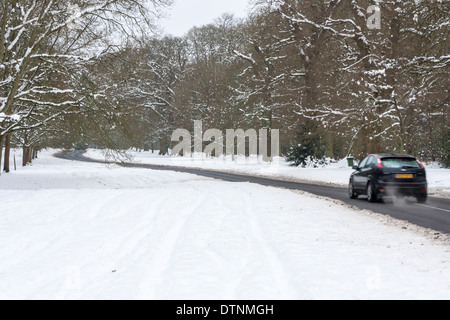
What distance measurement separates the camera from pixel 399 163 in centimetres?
1449

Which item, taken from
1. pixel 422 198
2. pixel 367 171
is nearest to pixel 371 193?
pixel 367 171

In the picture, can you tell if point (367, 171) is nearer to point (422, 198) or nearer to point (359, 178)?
point (359, 178)

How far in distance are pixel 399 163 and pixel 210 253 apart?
32.5 ft

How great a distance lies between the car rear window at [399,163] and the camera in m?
14.4

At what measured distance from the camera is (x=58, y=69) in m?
16.8

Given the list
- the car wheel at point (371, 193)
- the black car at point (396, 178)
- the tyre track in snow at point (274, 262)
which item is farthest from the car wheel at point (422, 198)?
the tyre track in snow at point (274, 262)

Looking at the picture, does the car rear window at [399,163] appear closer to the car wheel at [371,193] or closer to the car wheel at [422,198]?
the car wheel at [371,193]

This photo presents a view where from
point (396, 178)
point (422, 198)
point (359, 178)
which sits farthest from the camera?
point (359, 178)

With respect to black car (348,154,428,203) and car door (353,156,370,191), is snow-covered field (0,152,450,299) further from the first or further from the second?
car door (353,156,370,191)

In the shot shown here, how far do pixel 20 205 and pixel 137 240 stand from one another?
506cm

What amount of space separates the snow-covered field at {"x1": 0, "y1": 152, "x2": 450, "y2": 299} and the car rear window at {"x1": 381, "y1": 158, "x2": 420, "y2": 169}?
349cm

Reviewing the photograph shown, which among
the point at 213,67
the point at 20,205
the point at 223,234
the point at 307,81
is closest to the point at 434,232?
the point at 223,234

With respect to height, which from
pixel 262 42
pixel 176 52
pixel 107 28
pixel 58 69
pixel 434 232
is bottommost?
pixel 434 232

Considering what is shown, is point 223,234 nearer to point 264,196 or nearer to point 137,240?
point 137,240
